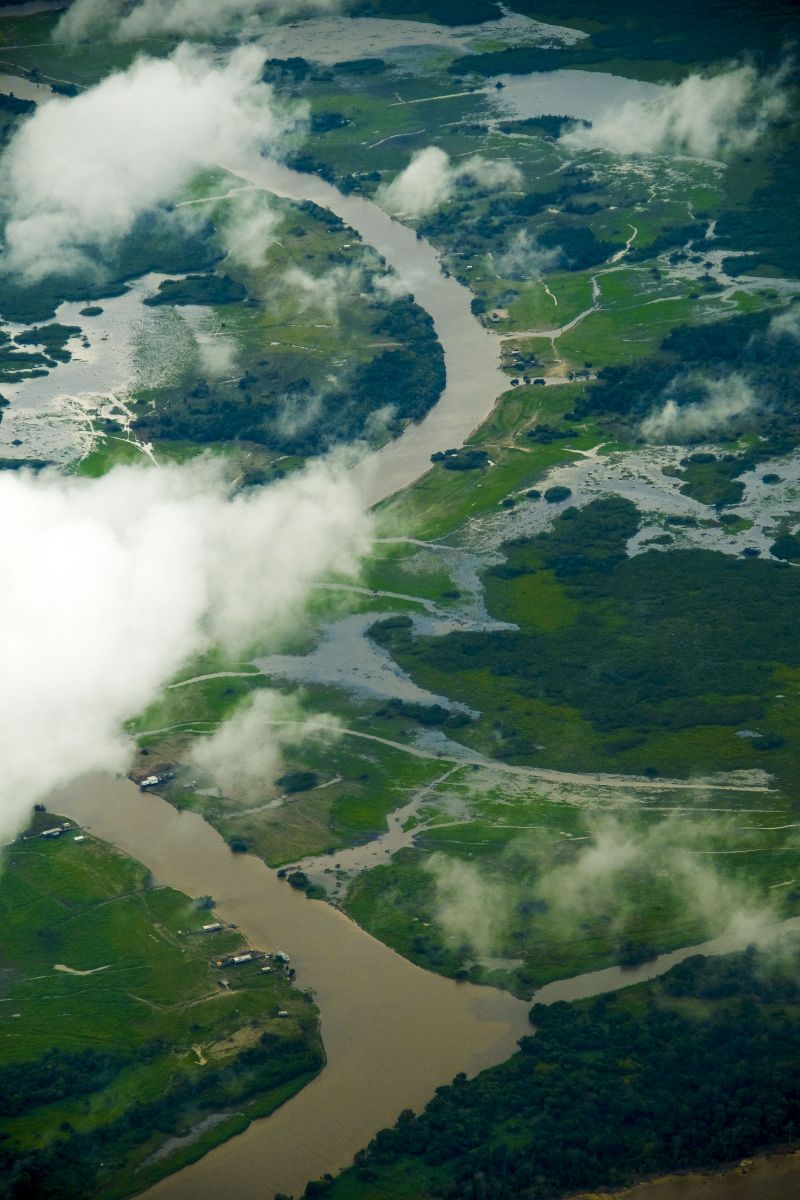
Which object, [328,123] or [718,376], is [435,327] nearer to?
[718,376]

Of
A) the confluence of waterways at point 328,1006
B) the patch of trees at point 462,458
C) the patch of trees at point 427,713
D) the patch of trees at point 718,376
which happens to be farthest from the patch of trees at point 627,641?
the patch of trees at point 718,376

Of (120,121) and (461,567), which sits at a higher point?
(120,121)

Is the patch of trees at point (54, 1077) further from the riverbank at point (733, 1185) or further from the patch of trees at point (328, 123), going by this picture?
the patch of trees at point (328, 123)

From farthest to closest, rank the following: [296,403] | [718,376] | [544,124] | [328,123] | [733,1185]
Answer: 1. [328,123]
2. [544,124]
3. [296,403]
4. [718,376]
5. [733,1185]

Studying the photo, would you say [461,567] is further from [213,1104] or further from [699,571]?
[213,1104]

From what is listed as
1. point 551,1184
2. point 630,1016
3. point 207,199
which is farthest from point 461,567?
point 207,199

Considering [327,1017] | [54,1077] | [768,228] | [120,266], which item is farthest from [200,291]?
[54,1077]
